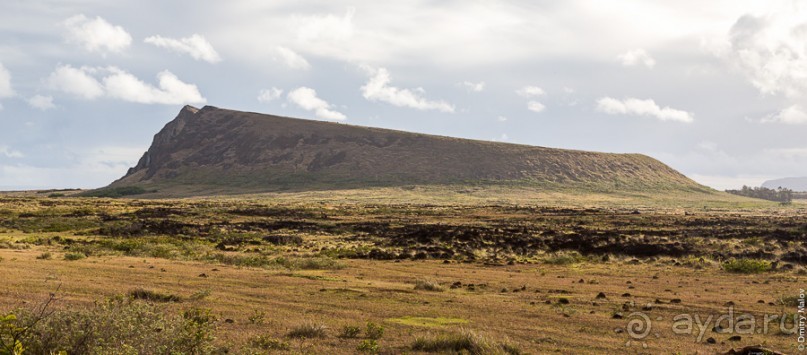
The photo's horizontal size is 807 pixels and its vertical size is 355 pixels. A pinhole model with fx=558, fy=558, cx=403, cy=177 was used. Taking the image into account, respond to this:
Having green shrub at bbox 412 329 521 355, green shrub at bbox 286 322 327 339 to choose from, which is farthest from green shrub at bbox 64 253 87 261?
green shrub at bbox 412 329 521 355

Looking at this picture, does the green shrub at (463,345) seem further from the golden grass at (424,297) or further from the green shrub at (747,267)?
the green shrub at (747,267)

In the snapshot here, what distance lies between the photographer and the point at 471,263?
102ft

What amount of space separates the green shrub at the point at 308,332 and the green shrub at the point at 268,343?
2.49ft

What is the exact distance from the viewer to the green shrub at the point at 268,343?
10.9 metres

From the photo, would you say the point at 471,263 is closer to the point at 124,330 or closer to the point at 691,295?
the point at 691,295

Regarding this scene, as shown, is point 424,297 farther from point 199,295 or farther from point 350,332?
point 199,295

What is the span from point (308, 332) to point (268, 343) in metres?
1.23

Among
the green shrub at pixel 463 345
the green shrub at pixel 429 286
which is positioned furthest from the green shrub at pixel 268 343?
the green shrub at pixel 429 286

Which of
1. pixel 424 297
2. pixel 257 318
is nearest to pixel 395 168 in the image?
pixel 424 297

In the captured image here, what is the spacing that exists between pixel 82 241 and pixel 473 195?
113349 mm

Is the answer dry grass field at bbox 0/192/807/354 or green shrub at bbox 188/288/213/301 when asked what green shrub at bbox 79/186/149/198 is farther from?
green shrub at bbox 188/288/213/301

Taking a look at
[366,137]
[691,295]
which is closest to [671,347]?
[691,295]

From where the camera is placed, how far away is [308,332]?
475 inches

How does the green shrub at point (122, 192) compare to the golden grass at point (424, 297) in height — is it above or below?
above
